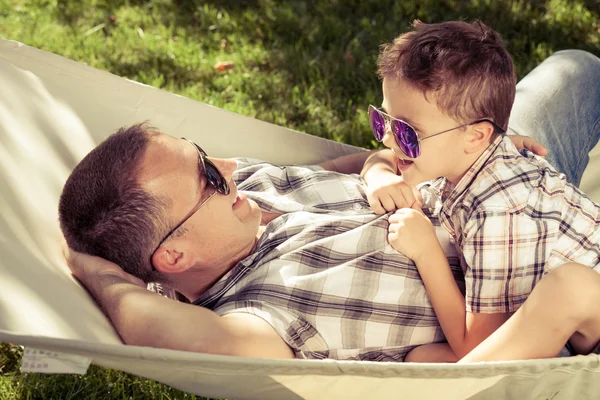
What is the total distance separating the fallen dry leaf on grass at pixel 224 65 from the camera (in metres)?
4.47

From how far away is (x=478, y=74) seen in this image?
203cm

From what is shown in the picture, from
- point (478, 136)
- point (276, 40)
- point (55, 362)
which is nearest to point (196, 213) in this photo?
point (55, 362)

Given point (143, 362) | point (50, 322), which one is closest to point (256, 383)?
point (143, 362)

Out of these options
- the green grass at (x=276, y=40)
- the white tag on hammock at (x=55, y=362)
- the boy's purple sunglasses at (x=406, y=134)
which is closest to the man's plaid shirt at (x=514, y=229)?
the boy's purple sunglasses at (x=406, y=134)

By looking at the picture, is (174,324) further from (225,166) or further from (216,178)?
(225,166)

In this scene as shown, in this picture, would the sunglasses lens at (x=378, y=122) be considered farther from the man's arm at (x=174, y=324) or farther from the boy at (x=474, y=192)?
the man's arm at (x=174, y=324)

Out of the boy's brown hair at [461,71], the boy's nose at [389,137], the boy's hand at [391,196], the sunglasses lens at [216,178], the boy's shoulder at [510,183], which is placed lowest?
the boy's hand at [391,196]

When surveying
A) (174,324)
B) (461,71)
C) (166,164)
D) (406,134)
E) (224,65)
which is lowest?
(224,65)

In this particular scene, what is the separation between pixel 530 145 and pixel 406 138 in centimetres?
52

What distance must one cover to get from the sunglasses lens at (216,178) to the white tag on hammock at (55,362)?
769mm

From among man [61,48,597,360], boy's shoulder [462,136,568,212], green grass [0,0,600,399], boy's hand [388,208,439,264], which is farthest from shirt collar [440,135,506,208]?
green grass [0,0,600,399]

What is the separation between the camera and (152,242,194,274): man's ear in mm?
2096

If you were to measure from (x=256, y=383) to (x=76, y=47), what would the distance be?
365 centimetres

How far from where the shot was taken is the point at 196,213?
7.02 ft
